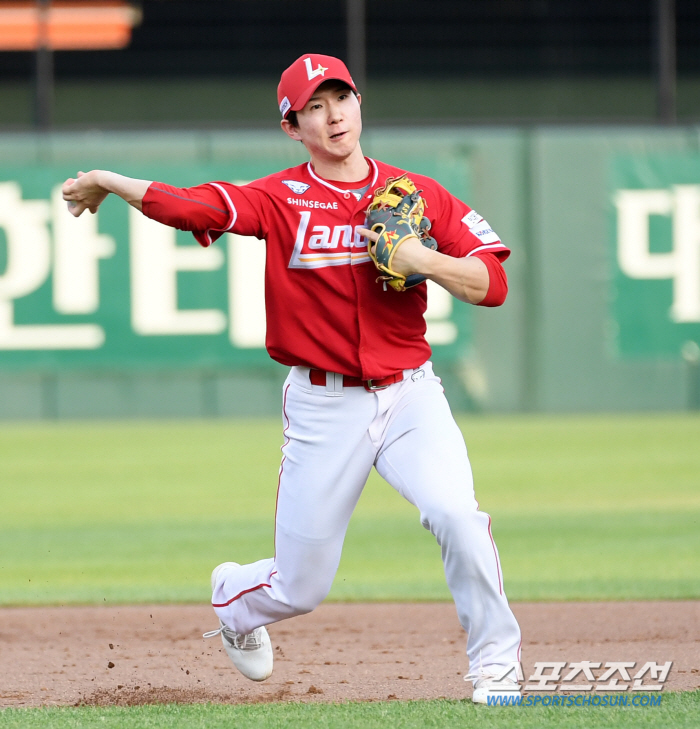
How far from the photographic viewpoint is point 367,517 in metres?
7.87

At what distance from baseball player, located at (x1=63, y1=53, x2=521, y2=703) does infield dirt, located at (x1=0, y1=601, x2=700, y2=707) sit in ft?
1.50

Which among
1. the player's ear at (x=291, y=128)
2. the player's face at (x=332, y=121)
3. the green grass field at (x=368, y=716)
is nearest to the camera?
the green grass field at (x=368, y=716)

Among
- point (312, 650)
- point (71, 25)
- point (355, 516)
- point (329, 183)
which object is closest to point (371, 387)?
point (329, 183)

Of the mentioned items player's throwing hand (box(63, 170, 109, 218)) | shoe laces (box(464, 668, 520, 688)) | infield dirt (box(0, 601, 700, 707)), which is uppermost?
player's throwing hand (box(63, 170, 109, 218))

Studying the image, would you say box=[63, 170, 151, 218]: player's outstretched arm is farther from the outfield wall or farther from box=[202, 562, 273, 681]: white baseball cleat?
the outfield wall

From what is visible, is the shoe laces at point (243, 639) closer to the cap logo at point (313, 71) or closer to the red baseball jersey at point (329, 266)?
the red baseball jersey at point (329, 266)

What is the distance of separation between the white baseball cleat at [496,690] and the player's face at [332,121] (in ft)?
4.90

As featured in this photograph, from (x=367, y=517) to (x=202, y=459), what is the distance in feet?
9.20

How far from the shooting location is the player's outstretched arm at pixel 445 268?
3287mm

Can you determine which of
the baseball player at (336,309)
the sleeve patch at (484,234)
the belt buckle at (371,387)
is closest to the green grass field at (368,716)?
the baseball player at (336,309)

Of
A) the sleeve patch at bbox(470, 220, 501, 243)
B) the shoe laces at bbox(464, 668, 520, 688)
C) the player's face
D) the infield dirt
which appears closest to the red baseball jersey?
the sleeve patch at bbox(470, 220, 501, 243)

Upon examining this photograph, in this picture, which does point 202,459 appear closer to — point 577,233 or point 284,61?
point 577,233

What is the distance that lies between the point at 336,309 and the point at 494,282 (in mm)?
447

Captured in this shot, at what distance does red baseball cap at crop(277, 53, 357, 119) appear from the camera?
3.48m
